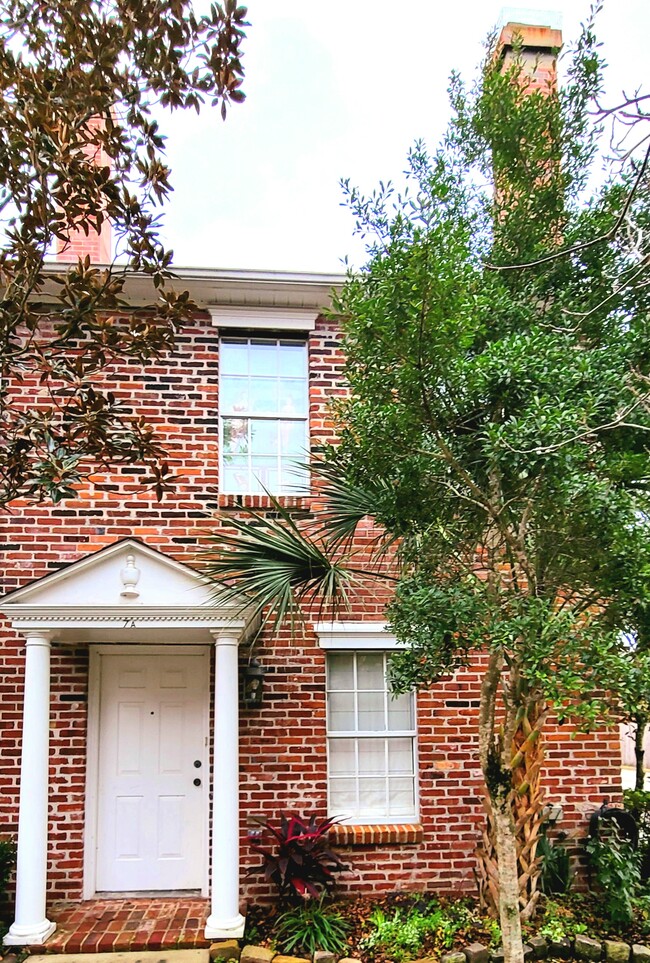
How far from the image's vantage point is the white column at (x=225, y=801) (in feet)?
19.7

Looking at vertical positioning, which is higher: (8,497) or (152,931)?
(8,497)

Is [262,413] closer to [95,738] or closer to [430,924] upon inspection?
[95,738]

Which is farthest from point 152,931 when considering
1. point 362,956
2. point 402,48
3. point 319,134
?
point 319,134

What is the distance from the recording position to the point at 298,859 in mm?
6301

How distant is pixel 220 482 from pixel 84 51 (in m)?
4.46

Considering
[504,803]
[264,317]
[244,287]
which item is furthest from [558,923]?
[244,287]

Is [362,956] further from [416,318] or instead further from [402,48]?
[402,48]

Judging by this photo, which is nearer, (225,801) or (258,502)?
(225,801)

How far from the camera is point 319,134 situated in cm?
1127

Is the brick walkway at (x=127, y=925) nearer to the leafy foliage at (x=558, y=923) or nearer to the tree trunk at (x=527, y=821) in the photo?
the tree trunk at (x=527, y=821)

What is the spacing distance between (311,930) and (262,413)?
4.58 metres

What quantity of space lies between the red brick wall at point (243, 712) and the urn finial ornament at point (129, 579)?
0.86 m

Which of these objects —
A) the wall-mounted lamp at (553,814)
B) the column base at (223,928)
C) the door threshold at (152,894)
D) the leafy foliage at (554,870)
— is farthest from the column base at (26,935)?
the wall-mounted lamp at (553,814)

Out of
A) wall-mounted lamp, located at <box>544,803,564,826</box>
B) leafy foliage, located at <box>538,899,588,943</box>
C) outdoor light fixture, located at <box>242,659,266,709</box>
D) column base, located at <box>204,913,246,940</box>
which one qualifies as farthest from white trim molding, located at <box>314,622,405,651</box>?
leafy foliage, located at <box>538,899,588,943</box>
